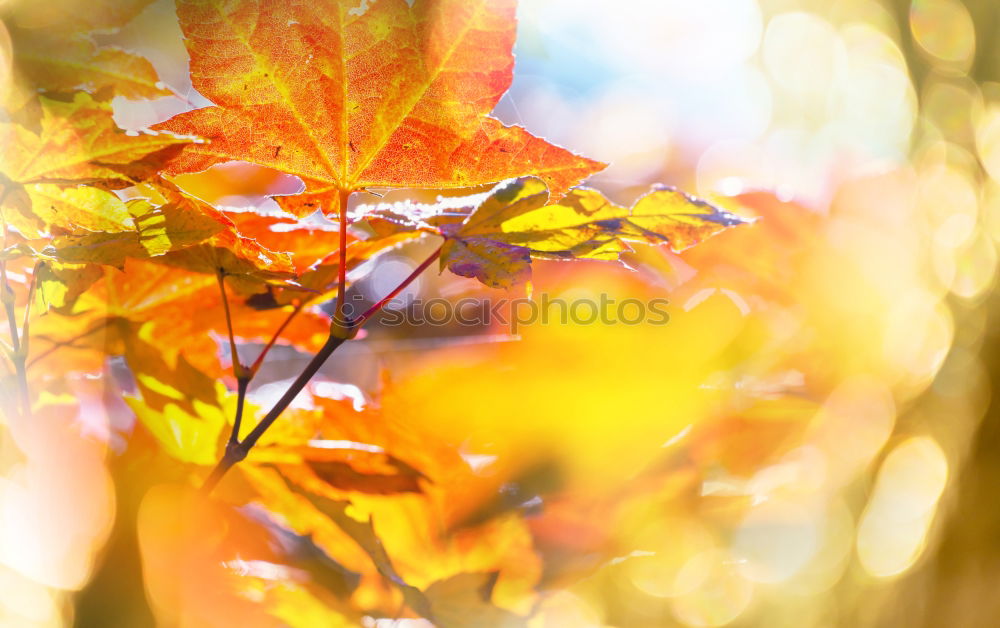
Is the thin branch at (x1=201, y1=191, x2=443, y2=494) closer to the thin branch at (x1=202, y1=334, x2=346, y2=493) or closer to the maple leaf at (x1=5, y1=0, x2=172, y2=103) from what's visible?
the thin branch at (x1=202, y1=334, x2=346, y2=493)

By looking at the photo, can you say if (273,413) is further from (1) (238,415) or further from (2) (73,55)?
(2) (73,55)

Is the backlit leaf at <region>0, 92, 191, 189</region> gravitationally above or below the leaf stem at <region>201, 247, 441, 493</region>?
above

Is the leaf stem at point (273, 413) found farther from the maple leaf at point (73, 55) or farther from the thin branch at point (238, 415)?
the maple leaf at point (73, 55)

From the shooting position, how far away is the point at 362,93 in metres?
0.20

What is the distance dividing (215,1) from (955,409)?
54 centimetres

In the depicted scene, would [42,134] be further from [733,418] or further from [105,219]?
[733,418]

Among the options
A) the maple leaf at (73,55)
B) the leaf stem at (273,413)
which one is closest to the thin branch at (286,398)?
the leaf stem at (273,413)

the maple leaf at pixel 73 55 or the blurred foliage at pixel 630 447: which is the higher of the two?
the maple leaf at pixel 73 55

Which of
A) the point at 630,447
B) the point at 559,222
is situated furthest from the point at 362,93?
the point at 630,447

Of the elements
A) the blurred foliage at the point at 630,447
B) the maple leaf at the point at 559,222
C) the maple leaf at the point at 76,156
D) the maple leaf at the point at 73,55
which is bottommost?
the blurred foliage at the point at 630,447

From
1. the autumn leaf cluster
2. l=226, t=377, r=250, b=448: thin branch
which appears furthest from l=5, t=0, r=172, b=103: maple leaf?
l=226, t=377, r=250, b=448: thin branch

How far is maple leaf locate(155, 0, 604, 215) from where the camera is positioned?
7.0 inches

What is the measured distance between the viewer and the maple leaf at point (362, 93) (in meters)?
0.18

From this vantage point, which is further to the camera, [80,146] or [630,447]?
[630,447]
